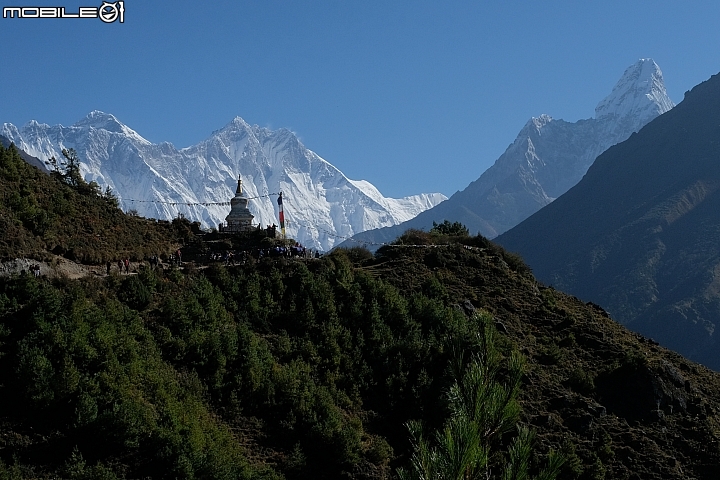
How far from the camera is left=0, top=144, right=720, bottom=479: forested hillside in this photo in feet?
69.3

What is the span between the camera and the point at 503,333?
3275cm

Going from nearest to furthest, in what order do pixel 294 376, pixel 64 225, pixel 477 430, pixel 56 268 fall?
pixel 477 430 → pixel 294 376 → pixel 56 268 → pixel 64 225

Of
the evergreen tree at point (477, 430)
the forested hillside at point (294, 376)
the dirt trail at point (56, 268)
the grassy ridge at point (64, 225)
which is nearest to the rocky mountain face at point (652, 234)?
the forested hillside at point (294, 376)

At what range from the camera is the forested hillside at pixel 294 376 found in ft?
69.3

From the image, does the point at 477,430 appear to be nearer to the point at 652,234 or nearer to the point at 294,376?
the point at 294,376

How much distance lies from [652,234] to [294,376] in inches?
5236

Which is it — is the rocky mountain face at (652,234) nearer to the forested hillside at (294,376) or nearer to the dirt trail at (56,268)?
the forested hillside at (294,376)

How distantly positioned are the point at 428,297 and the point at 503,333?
4.49 m

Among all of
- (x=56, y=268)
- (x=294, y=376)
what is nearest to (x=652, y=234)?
(x=294, y=376)

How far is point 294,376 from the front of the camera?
85.8 ft

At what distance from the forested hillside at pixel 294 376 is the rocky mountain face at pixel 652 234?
266ft

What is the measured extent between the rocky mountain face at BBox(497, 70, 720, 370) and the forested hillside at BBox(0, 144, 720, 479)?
8099cm

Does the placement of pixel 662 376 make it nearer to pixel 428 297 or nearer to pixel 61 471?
pixel 428 297

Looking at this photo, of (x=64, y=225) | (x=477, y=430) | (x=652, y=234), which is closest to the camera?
(x=477, y=430)
